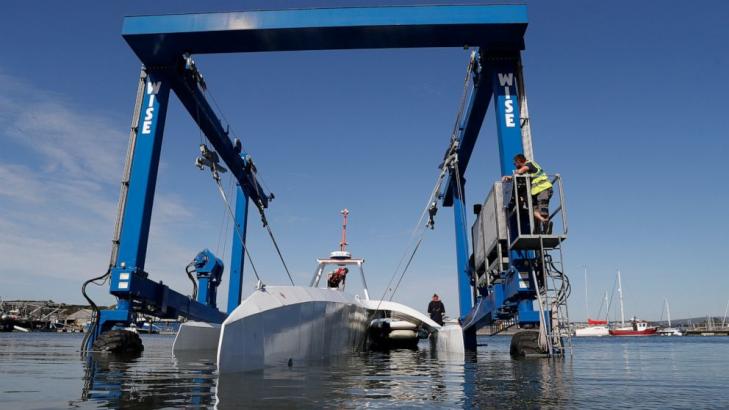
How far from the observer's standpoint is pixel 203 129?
15836 millimetres

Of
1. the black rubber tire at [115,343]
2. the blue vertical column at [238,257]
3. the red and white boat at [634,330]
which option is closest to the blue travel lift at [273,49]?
the black rubber tire at [115,343]

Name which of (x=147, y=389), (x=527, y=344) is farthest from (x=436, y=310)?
(x=147, y=389)

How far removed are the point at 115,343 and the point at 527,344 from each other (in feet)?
30.4

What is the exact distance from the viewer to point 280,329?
23.6 ft

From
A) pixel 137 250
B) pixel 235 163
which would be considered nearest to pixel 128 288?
pixel 137 250

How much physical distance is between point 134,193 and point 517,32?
10.0 metres

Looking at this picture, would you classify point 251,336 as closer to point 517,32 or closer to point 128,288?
point 128,288

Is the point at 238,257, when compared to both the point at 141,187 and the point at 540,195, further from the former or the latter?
the point at 540,195

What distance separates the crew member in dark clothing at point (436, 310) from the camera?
58.6 feet

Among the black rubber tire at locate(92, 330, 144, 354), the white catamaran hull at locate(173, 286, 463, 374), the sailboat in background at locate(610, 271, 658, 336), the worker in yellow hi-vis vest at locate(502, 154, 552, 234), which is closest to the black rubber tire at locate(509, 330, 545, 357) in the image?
the worker in yellow hi-vis vest at locate(502, 154, 552, 234)

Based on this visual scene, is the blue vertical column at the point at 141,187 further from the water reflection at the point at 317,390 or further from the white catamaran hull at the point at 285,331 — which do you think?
the water reflection at the point at 317,390

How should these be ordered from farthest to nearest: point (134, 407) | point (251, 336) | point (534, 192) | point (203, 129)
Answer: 1. point (203, 129)
2. point (534, 192)
3. point (251, 336)
4. point (134, 407)

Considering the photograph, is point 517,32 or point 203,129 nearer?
point 517,32

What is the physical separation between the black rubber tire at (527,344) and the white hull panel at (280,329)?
3872 millimetres
